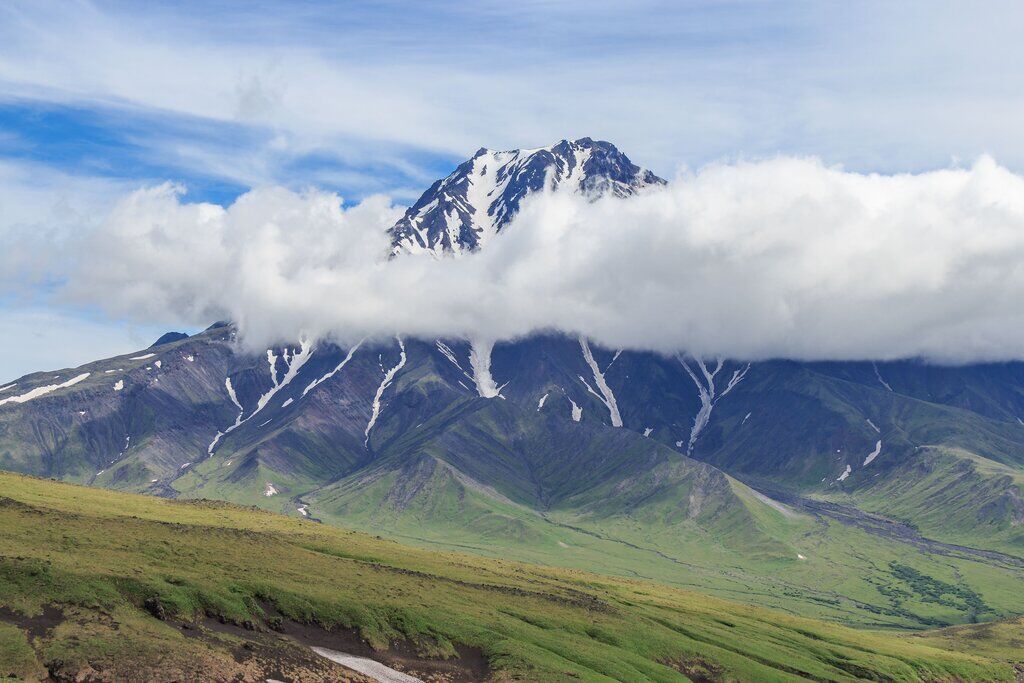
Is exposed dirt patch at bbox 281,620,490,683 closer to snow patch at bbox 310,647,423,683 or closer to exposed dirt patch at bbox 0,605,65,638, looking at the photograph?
snow patch at bbox 310,647,423,683

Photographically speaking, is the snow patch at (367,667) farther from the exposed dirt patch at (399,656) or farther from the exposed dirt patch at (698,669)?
the exposed dirt patch at (698,669)

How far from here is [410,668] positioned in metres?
133

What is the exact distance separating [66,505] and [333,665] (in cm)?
8903

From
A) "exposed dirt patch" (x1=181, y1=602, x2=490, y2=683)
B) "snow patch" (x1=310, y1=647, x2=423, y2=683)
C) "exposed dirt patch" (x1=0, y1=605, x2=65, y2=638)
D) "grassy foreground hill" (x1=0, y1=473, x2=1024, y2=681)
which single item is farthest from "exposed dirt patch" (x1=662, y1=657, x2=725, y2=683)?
"exposed dirt patch" (x1=0, y1=605, x2=65, y2=638)

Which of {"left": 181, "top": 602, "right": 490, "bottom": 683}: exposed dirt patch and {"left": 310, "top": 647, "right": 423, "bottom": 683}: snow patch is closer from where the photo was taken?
{"left": 181, "top": 602, "right": 490, "bottom": 683}: exposed dirt patch

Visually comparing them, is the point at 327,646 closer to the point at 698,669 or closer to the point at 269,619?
the point at 269,619

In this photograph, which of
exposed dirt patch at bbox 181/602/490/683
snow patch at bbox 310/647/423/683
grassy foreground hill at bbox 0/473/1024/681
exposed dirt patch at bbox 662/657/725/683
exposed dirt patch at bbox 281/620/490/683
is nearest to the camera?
grassy foreground hill at bbox 0/473/1024/681

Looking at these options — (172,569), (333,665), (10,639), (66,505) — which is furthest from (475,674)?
(66,505)

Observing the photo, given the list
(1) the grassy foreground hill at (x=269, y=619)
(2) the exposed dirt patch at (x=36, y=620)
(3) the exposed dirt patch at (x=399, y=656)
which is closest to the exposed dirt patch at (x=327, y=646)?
(3) the exposed dirt patch at (x=399, y=656)

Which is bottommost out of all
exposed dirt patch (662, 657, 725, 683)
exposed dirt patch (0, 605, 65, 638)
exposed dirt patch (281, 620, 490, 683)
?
exposed dirt patch (662, 657, 725, 683)

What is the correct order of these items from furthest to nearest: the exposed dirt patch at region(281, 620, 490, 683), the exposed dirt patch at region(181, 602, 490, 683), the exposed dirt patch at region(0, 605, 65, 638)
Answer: the exposed dirt patch at region(281, 620, 490, 683), the exposed dirt patch at region(181, 602, 490, 683), the exposed dirt patch at region(0, 605, 65, 638)

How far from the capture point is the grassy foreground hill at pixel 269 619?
11025 cm

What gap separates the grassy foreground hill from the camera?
110 metres

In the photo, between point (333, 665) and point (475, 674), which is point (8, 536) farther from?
point (475, 674)
